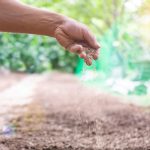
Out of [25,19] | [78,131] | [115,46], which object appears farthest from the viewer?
[115,46]

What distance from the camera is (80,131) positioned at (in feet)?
11.9

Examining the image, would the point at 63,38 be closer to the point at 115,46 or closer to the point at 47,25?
the point at 47,25

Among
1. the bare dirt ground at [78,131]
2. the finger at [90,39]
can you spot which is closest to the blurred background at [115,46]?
the bare dirt ground at [78,131]

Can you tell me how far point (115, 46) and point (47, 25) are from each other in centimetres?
453

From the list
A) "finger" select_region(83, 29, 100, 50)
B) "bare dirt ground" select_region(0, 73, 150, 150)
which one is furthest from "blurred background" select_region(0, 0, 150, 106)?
"finger" select_region(83, 29, 100, 50)

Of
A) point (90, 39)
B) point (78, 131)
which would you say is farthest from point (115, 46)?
point (90, 39)

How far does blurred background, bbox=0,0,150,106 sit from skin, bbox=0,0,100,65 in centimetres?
119

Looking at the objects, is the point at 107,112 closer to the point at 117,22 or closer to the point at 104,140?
the point at 104,140

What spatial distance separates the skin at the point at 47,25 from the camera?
7.57 ft

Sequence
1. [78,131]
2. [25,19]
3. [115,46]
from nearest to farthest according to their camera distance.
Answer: [25,19]
[78,131]
[115,46]

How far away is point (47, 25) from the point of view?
237 cm

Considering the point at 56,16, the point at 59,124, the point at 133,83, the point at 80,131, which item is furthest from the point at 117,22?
the point at 56,16

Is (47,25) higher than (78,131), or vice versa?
(47,25)

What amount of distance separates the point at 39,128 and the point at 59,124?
29cm
